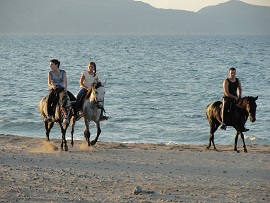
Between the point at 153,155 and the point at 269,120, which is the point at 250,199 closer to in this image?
the point at 153,155

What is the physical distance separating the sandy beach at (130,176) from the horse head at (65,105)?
104 centimetres

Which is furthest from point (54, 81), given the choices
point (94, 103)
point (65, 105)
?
point (94, 103)

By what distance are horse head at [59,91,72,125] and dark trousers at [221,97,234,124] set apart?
4792mm

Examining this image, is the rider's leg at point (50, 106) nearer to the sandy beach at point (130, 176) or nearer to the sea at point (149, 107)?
the sandy beach at point (130, 176)

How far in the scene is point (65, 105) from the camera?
57.9ft

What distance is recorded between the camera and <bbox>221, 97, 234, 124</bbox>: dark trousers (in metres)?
18.9

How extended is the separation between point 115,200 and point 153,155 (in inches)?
225

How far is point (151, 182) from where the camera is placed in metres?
13.8

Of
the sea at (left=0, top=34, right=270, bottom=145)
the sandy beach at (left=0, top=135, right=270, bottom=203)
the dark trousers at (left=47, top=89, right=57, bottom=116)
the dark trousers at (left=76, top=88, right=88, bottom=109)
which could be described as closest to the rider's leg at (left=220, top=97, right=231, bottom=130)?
the sandy beach at (left=0, top=135, right=270, bottom=203)

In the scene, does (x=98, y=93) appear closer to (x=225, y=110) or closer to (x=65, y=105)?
(x=65, y=105)

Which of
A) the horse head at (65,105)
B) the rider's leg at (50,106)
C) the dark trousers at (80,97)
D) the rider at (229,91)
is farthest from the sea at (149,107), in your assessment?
the horse head at (65,105)

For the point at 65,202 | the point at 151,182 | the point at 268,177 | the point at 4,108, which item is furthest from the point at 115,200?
the point at 4,108

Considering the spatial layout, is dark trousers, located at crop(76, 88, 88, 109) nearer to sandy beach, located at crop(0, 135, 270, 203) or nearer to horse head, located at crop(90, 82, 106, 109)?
horse head, located at crop(90, 82, 106, 109)

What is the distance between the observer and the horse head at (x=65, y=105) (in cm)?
1764
